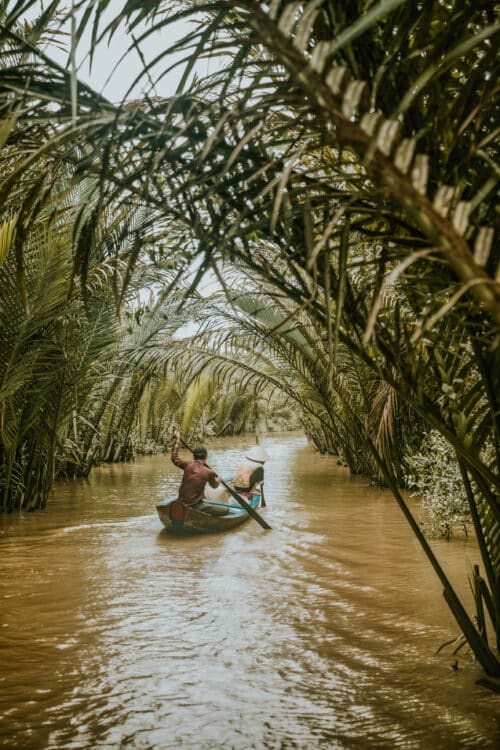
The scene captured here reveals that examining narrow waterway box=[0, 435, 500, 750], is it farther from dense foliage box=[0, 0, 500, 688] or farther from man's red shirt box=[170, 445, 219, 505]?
dense foliage box=[0, 0, 500, 688]

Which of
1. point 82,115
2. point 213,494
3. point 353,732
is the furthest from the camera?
point 213,494

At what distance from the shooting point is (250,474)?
1016 centimetres

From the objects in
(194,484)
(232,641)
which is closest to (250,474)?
(194,484)

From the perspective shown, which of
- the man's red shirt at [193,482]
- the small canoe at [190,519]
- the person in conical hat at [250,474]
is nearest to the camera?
the small canoe at [190,519]

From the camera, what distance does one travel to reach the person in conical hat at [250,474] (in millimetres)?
10102

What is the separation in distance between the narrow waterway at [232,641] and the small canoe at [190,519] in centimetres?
17

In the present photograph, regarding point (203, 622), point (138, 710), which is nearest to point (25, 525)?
point (203, 622)

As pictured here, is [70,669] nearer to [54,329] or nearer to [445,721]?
[445,721]

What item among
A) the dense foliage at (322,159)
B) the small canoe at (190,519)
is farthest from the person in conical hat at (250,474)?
the dense foliage at (322,159)

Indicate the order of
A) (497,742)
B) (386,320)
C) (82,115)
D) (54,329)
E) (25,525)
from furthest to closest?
(25,525) < (54,329) < (497,742) < (386,320) < (82,115)

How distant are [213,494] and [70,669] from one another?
237 inches

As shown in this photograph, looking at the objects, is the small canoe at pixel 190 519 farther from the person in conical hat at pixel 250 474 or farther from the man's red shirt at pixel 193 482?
the person in conical hat at pixel 250 474

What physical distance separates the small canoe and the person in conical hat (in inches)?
52.6

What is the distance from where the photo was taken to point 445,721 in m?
3.19
